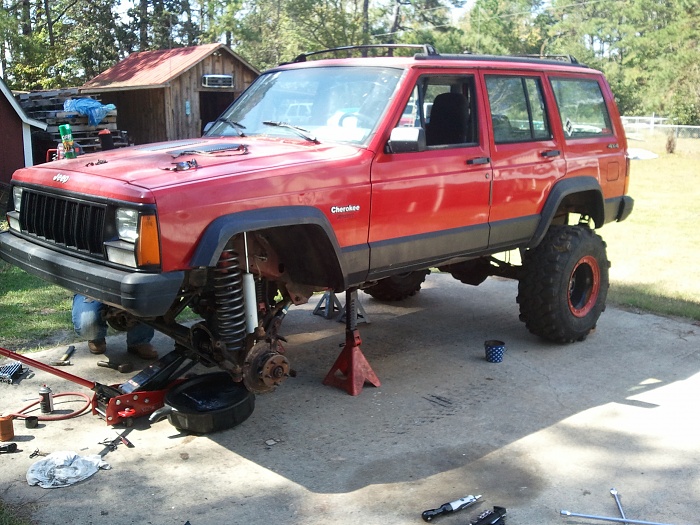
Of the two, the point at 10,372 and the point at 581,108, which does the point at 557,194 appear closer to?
the point at 581,108

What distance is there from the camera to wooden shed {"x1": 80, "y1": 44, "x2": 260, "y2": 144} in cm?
2262

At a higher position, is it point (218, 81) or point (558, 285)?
point (218, 81)

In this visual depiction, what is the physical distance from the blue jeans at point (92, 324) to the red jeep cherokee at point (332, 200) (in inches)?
18.2

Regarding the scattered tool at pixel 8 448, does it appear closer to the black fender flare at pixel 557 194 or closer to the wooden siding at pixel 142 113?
the black fender flare at pixel 557 194

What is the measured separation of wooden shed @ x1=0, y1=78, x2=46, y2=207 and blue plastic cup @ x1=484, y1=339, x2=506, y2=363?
42.1 ft

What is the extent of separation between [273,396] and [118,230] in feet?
6.16

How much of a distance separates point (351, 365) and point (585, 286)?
2.60 metres

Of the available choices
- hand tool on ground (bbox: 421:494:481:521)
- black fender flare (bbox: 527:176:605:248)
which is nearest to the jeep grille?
hand tool on ground (bbox: 421:494:481:521)

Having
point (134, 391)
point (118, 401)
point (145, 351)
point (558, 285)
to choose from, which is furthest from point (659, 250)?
point (118, 401)

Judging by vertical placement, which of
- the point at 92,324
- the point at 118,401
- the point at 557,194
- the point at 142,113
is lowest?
the point at 118,401

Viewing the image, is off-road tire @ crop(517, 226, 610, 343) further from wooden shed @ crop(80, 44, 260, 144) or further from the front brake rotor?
wooden shed @ crop(80, 44, 260, 144)

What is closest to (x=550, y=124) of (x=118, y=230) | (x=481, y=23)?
(x=118, y=230)

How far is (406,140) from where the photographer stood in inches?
195

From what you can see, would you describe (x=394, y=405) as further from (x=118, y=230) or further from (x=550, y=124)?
(x=550, y=124)
